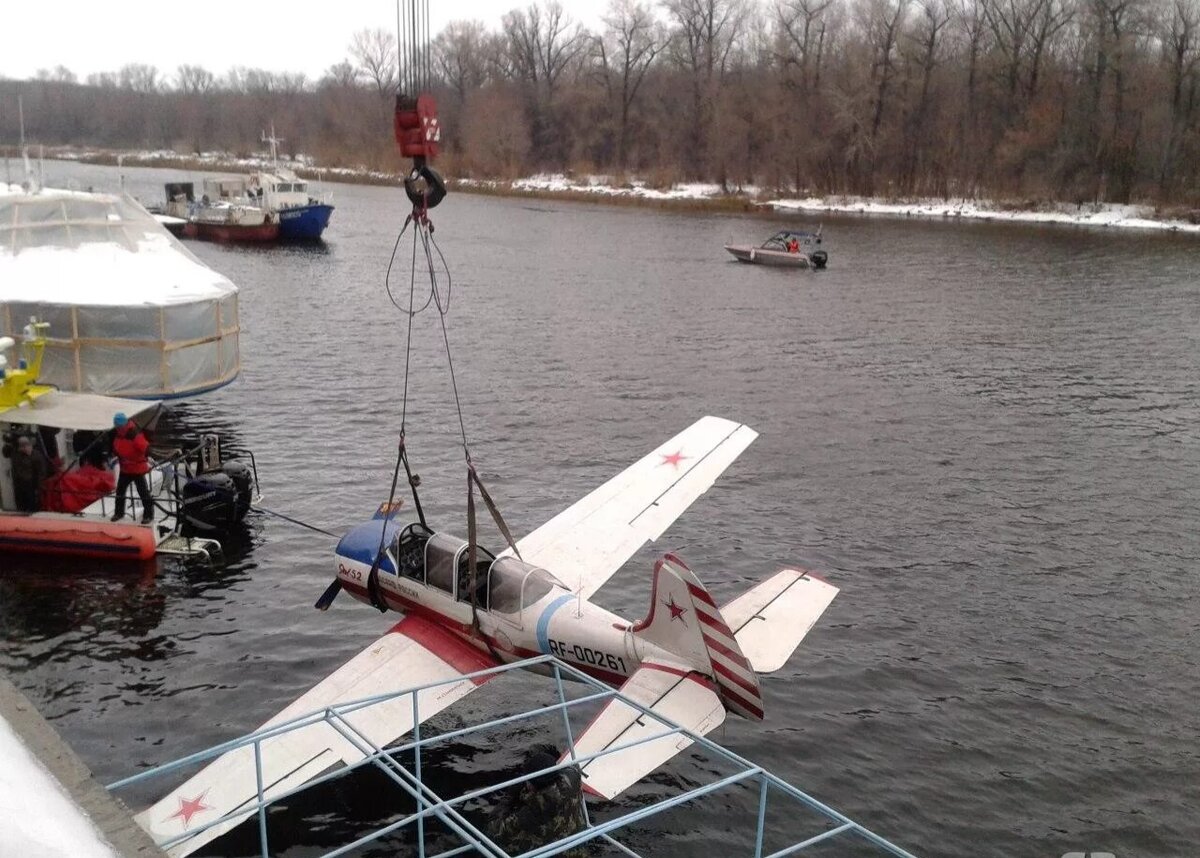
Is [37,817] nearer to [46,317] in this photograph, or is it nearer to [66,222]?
[46,317]

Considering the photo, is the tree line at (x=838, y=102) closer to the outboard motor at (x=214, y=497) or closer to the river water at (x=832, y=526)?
the river water at (x=832, y=526)

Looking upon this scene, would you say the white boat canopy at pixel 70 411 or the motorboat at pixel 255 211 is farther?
the motorboat at pixel 255 211

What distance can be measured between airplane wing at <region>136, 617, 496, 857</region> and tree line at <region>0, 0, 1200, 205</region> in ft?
230

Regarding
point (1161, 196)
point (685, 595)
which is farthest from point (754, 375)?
point (1161, 196)

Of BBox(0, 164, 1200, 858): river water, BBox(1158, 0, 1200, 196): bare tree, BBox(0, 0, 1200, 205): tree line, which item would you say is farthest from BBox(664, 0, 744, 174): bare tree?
BBox(0, 164, 1200, 858): river water

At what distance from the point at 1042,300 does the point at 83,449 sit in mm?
47297

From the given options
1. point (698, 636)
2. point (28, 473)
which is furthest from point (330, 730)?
point (28, 473)

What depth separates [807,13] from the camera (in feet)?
396

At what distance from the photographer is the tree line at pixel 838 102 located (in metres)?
98.2

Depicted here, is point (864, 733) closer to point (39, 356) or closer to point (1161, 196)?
point (39, 356)

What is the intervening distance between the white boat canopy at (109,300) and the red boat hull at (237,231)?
4162 cm

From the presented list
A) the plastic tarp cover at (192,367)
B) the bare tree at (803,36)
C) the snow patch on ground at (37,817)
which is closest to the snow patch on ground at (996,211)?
the bare tree at (803,36)

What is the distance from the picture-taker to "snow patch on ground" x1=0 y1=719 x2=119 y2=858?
5.88m

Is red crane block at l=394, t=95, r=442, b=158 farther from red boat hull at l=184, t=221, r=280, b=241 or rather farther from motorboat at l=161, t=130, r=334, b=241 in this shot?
red boat hull at l=184, t=221, r=280, b=241
